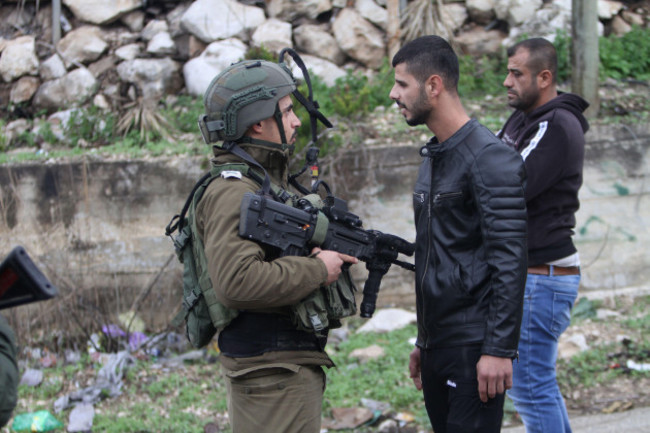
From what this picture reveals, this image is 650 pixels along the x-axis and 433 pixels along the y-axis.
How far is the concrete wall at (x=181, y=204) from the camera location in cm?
601

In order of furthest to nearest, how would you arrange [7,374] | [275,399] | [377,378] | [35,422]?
1. [377,378]
2. [35,422]
3. [275,399]
4. [7,374]

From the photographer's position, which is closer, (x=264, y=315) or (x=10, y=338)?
(x=10, y=338)

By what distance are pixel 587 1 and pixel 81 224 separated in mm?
5048

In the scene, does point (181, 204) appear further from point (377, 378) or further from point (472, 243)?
point (472, 243)

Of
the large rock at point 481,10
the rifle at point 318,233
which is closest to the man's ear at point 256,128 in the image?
the rifle at point 318,233

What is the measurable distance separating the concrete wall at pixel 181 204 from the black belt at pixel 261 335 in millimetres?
3473

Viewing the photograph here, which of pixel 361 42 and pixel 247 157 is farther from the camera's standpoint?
pixel 361 42

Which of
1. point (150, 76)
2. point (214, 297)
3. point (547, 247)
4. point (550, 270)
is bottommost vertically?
point (214, 297)

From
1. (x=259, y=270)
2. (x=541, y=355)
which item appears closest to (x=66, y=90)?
(x=259, y=270)

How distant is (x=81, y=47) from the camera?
24.9 ft

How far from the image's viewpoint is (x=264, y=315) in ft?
8.38

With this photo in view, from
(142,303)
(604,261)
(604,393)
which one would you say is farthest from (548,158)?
(142,303)

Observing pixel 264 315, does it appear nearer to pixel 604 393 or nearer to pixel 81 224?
Result: pixel 604 393

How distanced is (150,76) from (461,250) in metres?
5.65
